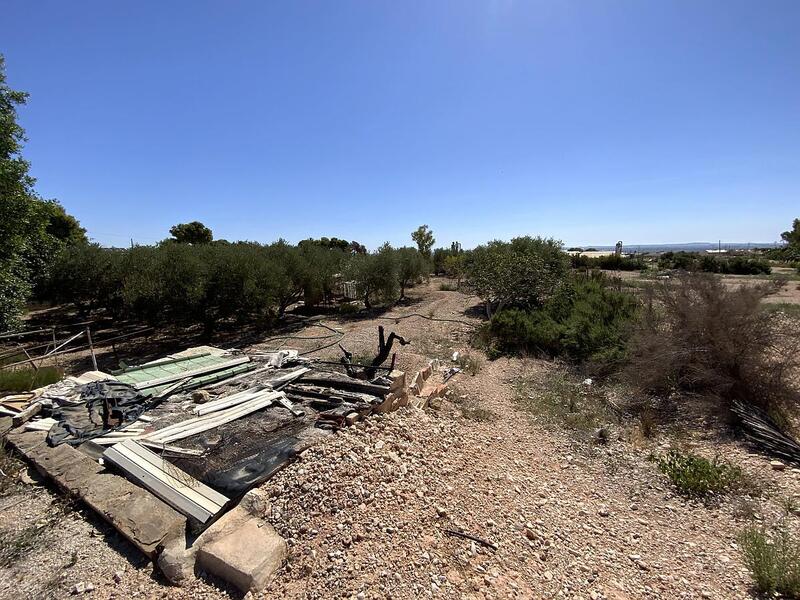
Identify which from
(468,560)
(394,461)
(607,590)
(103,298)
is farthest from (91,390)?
(103,298)

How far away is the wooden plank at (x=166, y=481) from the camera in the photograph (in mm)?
3115

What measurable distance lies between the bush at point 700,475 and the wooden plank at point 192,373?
6879mm

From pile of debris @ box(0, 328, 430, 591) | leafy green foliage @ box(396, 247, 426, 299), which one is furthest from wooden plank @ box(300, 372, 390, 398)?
leafy green foliage @ box(396, 247, 426, 299)

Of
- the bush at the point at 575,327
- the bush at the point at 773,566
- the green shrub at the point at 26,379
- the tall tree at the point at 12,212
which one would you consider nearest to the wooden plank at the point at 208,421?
the green shrub at the point at 26,379

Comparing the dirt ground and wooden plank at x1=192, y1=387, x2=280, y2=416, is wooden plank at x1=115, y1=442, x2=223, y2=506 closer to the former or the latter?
the dirt ground

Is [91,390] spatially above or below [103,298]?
below

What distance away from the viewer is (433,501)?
340cm

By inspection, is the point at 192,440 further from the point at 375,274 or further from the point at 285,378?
the point at 375,274

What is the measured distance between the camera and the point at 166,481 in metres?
3.38

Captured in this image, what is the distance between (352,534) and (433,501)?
871mm

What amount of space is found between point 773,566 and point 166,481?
5196 millimetres

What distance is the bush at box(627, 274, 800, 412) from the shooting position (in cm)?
506

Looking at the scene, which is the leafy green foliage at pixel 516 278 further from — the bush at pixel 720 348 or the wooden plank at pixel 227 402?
the wooden plank at pixel 227 402

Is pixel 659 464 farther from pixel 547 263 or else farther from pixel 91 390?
pixel 547 263
